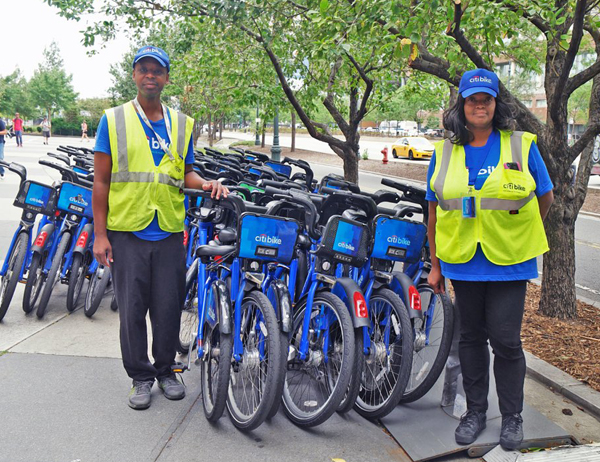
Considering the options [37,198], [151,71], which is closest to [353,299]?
[151,71]

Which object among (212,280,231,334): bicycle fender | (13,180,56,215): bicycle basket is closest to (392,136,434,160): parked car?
(13,180,56,215): bicycle basket

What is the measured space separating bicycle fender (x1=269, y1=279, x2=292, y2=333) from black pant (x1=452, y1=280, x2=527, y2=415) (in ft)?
3.11

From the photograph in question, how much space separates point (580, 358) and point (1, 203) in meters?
11.1

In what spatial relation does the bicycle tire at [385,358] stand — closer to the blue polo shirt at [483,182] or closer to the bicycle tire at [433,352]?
the bicycle tire at [433,352]

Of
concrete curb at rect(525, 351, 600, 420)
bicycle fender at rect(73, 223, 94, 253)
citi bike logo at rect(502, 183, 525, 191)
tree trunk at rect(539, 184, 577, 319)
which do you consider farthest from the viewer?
tree trunk at rect(539, 184, 577, 319)

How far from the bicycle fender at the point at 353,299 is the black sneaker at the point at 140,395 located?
135 centimetres

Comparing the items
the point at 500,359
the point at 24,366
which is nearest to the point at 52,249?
the point at 24,366

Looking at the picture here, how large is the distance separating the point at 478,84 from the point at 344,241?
119 cm

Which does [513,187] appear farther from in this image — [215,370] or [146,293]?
[146,293]

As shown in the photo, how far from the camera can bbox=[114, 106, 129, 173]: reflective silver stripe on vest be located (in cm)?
400

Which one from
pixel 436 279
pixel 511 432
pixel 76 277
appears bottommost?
pixel 511 432

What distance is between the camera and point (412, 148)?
1519 inches

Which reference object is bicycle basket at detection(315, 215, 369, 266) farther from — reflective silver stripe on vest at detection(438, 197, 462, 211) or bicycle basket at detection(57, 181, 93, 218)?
bicycle basket at detection(57, 181, 93, 218)

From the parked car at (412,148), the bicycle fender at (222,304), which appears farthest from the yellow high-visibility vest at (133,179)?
the parked car at (412,148)
